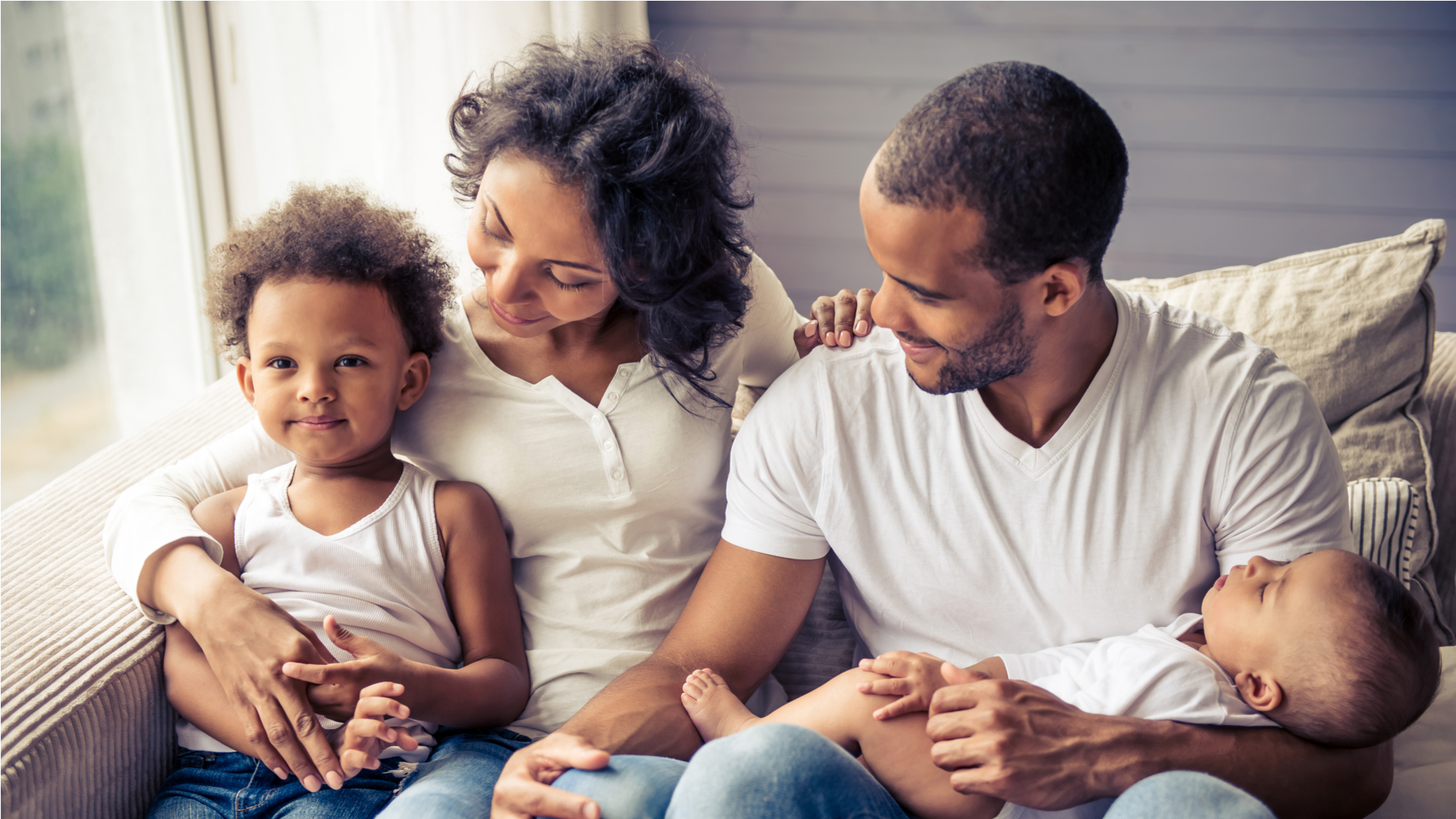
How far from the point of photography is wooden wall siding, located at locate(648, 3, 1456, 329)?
2.71 meters

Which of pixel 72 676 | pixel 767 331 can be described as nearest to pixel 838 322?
pixel 767 331

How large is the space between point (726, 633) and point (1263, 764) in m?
0.66

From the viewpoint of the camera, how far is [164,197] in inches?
109

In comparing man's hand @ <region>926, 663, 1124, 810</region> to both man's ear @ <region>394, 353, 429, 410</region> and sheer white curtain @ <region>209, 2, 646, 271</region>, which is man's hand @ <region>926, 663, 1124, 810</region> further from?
sheer white curtain @ <region>209, 2, 646, 271</region>

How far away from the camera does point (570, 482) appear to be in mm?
1392

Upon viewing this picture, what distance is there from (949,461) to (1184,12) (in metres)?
2.07

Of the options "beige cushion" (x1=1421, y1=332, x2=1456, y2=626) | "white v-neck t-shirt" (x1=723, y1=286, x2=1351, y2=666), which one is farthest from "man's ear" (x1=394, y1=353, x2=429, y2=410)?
"beige cushion" (x1=1421, y1=332, x2=1456, y2=626)

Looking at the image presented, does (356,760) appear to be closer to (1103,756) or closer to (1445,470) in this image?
(1103,756)

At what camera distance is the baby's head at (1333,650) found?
1.11 meters

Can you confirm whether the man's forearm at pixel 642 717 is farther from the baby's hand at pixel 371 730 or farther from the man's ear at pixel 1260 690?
the man's ear at pixel 1260 690

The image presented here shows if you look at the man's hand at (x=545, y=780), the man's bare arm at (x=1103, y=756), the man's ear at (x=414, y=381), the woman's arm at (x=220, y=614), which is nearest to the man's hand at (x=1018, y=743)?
the man's bare arm at (x=1103, y=756)

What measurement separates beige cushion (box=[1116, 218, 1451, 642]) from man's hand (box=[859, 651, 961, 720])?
91 centimetres

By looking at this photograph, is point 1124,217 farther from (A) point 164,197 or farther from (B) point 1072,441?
(A) point 164,197

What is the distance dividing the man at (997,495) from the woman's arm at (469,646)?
0.42 ft
